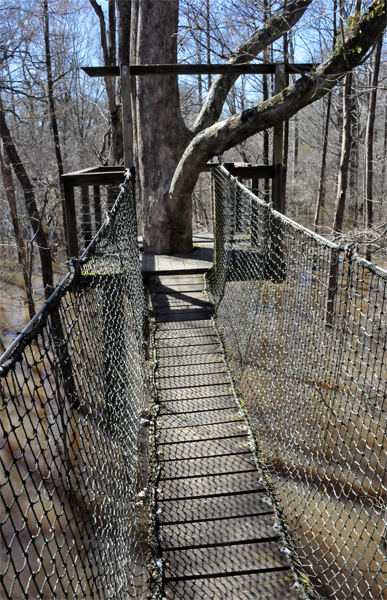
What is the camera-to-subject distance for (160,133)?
20.9 ft

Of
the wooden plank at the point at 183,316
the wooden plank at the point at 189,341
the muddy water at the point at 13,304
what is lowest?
the muddy water at the point at 13,304

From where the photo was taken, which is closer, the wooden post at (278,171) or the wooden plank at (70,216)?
the wooden post at (278,171)

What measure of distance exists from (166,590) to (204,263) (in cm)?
422

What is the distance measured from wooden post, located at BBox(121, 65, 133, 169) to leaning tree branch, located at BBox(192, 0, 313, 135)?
1300 millimetres

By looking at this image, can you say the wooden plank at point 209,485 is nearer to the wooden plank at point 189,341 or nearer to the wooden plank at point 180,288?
the wooden plank at point 189,341

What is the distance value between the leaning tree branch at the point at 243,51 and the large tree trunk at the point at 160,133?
36 centimetres

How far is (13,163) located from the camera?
10.6 metres

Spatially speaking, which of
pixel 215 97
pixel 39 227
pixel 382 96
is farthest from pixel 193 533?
pixel 382 96

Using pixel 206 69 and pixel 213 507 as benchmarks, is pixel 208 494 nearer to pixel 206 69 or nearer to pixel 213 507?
pixel 213 507

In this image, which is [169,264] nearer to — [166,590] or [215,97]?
[215,97]

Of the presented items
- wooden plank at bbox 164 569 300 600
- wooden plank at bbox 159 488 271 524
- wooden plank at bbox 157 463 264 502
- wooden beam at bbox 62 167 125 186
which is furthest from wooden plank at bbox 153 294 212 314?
wooden plank at bbox 164 569 300 600

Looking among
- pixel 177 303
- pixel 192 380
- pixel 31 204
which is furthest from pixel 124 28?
pixel 192 380

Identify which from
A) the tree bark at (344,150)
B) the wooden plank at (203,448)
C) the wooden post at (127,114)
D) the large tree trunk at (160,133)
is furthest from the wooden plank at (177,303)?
the tree bark at (344,150)

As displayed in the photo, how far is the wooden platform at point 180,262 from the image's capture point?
5.90 meters
